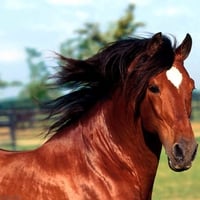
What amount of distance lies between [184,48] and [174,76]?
1.53ft

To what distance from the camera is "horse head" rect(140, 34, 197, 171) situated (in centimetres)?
449

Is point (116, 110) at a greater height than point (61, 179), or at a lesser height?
greater

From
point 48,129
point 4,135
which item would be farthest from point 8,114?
point 48,129

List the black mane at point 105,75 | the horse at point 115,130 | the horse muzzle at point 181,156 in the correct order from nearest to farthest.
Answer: the horse muzzle at point 181,156
the horse at point 115,130
the black mane at point 105,75

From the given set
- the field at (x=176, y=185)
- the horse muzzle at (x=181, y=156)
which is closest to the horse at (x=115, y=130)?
the horse muzzle at (x=181, y=156)

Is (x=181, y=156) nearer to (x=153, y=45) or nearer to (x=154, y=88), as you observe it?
(x=154, y=88)

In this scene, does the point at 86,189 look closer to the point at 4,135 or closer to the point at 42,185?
the point at 42,185

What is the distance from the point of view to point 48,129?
17.5 feet

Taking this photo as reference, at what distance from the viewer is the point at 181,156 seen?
447 centimetres

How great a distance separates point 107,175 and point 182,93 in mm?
785

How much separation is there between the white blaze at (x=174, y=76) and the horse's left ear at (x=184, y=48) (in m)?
0.29

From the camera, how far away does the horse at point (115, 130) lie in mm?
4621

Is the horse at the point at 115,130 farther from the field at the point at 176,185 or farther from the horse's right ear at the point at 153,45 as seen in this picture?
the field at the point at 176,185

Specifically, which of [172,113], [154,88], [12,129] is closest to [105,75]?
[154,88]
